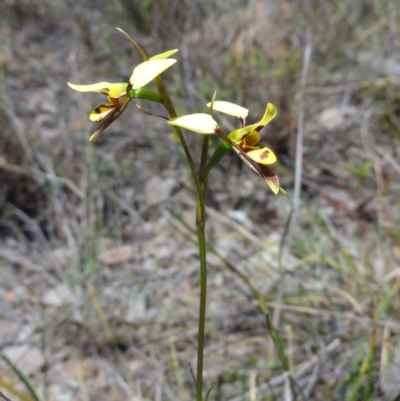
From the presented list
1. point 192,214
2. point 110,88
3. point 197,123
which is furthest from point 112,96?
point 192,214

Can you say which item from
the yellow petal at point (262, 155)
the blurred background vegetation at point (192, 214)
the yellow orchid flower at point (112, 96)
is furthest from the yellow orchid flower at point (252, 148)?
the blurred background vegetation at point (192, 214)

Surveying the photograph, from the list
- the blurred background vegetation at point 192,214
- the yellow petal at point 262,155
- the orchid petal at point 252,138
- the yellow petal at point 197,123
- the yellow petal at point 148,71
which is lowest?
the blurred background vegetation at point 192,214

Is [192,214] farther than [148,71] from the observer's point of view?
Yes

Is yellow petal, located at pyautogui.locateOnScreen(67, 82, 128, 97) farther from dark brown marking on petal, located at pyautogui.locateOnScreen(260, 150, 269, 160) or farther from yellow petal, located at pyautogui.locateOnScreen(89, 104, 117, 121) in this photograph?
dark brown marking on petal, located at pyautogui.locateOnScreen(260, 150, 269, 160)

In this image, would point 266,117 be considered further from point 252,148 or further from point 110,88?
point 110,88

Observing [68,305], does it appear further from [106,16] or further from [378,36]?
[378,36]

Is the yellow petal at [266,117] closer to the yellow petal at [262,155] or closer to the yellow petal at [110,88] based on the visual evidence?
the yellow petal at [262,155]

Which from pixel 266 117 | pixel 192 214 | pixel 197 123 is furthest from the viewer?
pixel 192 214

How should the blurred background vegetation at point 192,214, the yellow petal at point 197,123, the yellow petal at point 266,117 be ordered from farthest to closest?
the blurred background vegetation at point 192,214 → the yellow petal at point 266,117 → the yellow petal at point 197,123
